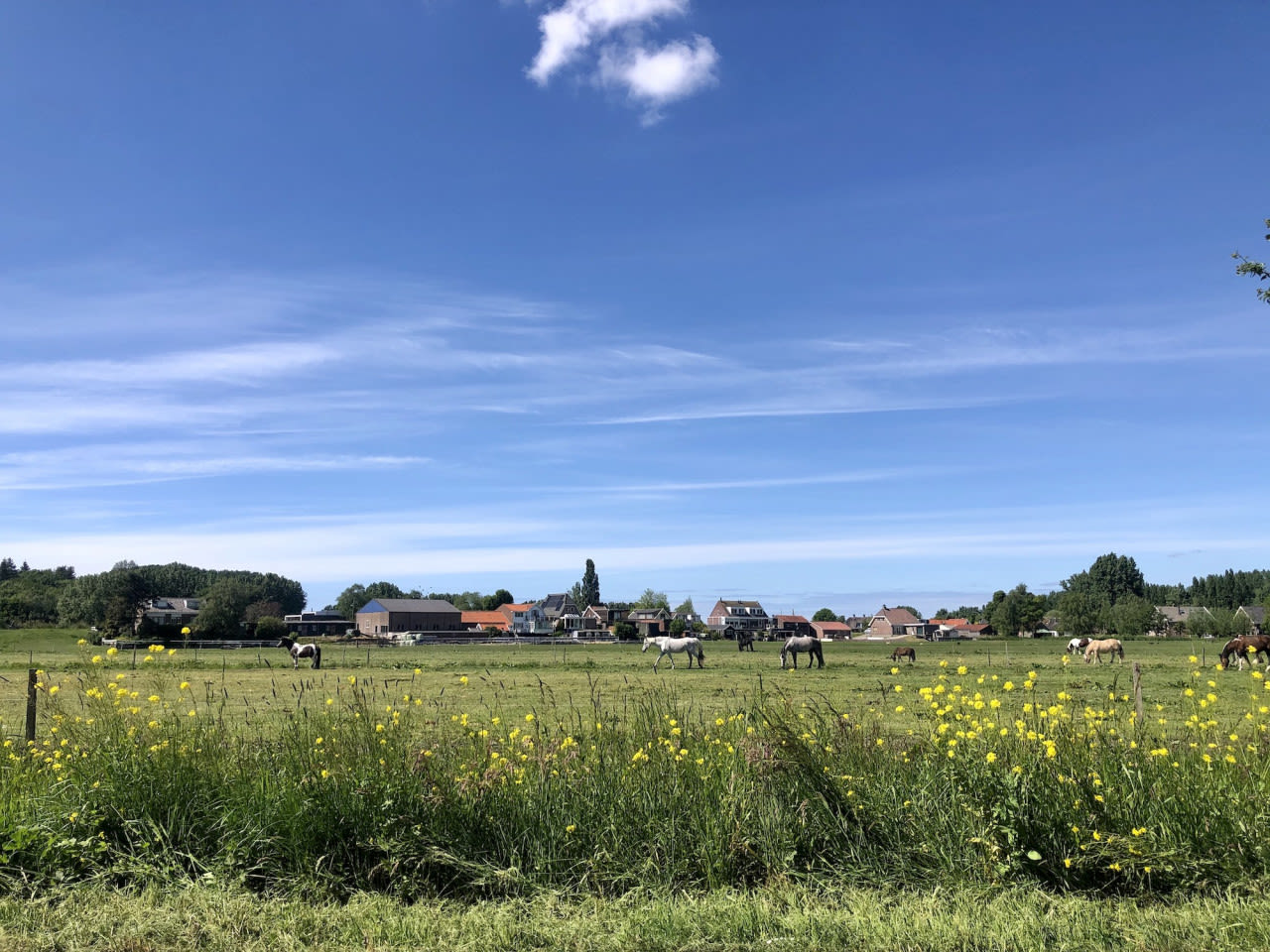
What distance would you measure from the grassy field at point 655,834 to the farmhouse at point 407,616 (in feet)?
508

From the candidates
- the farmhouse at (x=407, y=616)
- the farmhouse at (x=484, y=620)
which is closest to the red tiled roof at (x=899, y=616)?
the farmhouse at (x=484, y=620)

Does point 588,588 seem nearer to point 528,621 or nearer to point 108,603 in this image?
point 528,621

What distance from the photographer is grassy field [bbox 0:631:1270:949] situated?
6.44 metres

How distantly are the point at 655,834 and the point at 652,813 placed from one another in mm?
183

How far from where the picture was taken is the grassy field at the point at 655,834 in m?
6.44

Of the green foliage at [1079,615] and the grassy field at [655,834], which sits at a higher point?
the grassy field at [655,834]

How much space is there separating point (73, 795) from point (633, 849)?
4923 millimetres

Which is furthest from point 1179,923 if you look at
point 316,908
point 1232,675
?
point 1232,675

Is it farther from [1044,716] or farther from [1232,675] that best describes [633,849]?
[1232,675]

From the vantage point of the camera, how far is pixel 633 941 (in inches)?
242

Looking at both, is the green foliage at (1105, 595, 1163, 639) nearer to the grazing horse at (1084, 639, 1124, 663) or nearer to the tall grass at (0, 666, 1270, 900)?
the grazing horse at (1084, 639, 1124, 663)

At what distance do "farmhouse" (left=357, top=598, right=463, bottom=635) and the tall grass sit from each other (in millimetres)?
154790

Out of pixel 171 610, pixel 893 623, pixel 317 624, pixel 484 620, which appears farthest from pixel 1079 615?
pixel 171 610

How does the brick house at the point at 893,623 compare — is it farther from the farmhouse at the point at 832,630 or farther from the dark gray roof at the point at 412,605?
the dark gray roof at the point at 412,605
